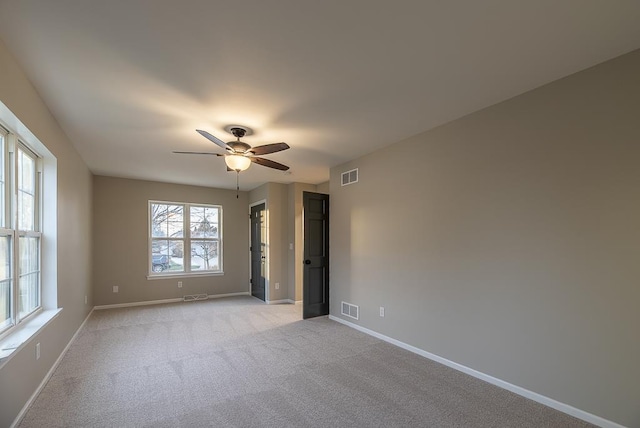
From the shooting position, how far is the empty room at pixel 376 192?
1.91 metres

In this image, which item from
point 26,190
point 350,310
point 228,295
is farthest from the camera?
point 228,295

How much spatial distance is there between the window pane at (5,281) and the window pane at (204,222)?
4408mm

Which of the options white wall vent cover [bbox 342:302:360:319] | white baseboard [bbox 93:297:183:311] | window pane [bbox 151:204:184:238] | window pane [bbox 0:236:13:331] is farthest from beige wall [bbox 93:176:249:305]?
window pane [bbox 0:236:13:331]

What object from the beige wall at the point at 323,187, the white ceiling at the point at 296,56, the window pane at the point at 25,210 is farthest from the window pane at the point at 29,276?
the beige wall at the point at 323,187

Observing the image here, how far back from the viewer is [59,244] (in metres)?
3.34

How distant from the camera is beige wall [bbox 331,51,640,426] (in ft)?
7.04

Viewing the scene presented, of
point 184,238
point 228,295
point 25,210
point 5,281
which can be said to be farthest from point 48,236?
point 228,295

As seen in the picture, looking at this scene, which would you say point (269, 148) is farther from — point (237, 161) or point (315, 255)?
point (315, 255)

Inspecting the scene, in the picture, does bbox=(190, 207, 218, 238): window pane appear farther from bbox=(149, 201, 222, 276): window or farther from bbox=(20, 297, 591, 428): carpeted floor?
bbox=(20, 297, 591, 428): carpeted floor

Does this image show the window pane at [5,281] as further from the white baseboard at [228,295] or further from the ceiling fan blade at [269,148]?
the white baseboard at [228,295]

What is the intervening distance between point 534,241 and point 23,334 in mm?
4187

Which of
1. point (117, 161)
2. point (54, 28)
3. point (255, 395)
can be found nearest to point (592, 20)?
point (54, 28)

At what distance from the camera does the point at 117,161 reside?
4832mm

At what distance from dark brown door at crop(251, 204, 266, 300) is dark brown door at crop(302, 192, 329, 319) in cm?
177
